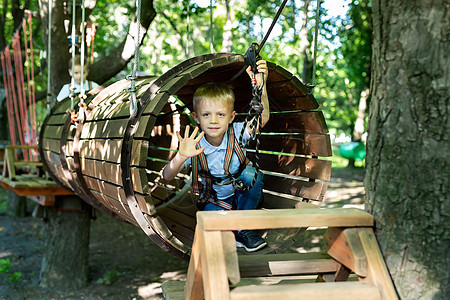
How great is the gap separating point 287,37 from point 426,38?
41.6 ft

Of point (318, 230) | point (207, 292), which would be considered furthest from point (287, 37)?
point (207, 292)

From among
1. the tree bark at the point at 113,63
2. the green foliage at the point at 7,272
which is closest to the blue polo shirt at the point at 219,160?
the tree bark at the point at 113,63

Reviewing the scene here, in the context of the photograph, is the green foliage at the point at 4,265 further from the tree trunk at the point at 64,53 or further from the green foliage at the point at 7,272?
the tree trunk at the point at 64,53

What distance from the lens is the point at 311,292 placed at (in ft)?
4.82

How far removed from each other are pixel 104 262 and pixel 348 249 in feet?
18.4

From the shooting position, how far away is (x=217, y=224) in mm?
1518

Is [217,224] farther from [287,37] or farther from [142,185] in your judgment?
[287,37]

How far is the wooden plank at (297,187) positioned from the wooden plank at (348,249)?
119 centimetres

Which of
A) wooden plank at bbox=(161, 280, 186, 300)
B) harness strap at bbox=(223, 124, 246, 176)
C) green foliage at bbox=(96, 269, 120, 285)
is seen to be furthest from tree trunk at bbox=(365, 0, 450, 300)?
green foliage at bbox=(96, 269, 120, 285)

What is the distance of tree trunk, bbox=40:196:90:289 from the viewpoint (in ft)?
17.9

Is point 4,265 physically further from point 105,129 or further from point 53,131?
point 105,129

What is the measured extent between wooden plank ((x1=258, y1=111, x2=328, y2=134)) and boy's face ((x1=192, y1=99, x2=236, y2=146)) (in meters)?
0.45

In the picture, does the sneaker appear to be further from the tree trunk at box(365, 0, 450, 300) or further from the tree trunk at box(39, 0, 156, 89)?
the tree trunk at box(39, 0, 156, 89)

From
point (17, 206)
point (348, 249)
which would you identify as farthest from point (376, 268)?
point (17, 206)
